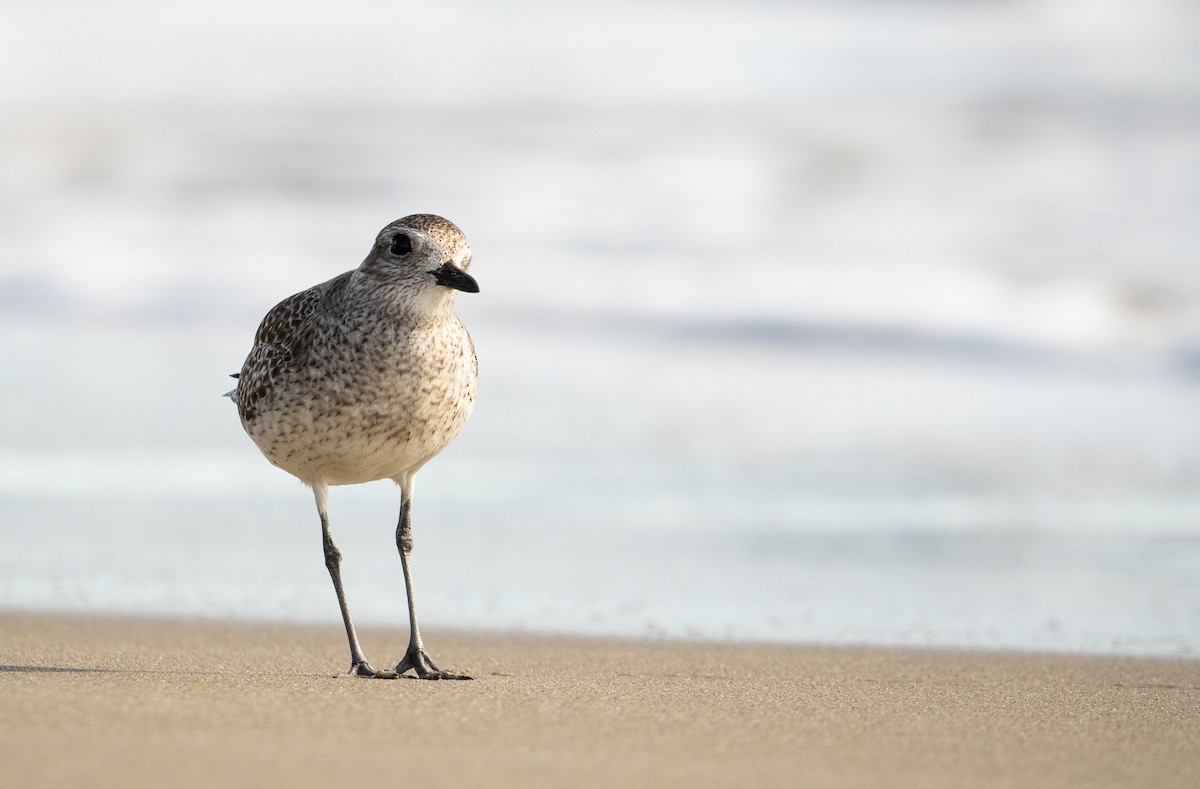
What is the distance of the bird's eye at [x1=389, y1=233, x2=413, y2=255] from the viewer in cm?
594

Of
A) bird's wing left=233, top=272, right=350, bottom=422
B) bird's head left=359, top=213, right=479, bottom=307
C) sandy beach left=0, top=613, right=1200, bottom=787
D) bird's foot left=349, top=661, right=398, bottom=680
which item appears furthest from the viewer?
bird's wing left=233, top=272, right=350, bottom=422

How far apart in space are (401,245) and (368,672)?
4.96 feet

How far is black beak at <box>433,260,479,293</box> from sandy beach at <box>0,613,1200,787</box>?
52.5 inches

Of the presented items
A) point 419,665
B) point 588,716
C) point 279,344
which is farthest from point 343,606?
point 588,716

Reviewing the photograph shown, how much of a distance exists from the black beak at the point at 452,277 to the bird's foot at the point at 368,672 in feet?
4.36

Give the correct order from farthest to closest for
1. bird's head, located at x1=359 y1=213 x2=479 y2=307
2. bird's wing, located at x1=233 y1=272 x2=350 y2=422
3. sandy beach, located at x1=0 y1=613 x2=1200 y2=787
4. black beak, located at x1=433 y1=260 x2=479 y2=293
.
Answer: bird's wing, located at x1=233 y1=272 x2=350 y2=422
bird's head, located at x1=359 y1=213 x2=479 y2=307
black beak, located at x1=433 y1=260 x2=479 y2=293
sandy beach, located at x1=0 y1=613 x2=1200 y2=787

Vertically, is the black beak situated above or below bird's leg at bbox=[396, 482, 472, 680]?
above

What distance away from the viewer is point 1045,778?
406cm

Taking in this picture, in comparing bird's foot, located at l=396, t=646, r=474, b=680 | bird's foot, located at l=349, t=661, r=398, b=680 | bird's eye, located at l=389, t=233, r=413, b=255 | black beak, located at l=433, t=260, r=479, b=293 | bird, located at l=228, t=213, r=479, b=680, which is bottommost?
bird's foot, located at l=349, t=661, r=398, b=680

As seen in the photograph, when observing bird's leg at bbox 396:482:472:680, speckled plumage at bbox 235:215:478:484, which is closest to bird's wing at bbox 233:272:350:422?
speckled plumage at bbox 235:215:478:484

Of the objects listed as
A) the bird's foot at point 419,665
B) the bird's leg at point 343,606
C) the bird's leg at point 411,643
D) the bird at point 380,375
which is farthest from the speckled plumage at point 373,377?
the bird's foot at point 419,665

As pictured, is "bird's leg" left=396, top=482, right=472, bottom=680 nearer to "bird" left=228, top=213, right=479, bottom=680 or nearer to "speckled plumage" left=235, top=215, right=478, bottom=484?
"bird" left=228, top=213, right=479, bottom=680

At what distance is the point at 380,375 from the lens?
19.0ft

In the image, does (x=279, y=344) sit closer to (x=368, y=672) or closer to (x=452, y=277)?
(x=452, y=277)
